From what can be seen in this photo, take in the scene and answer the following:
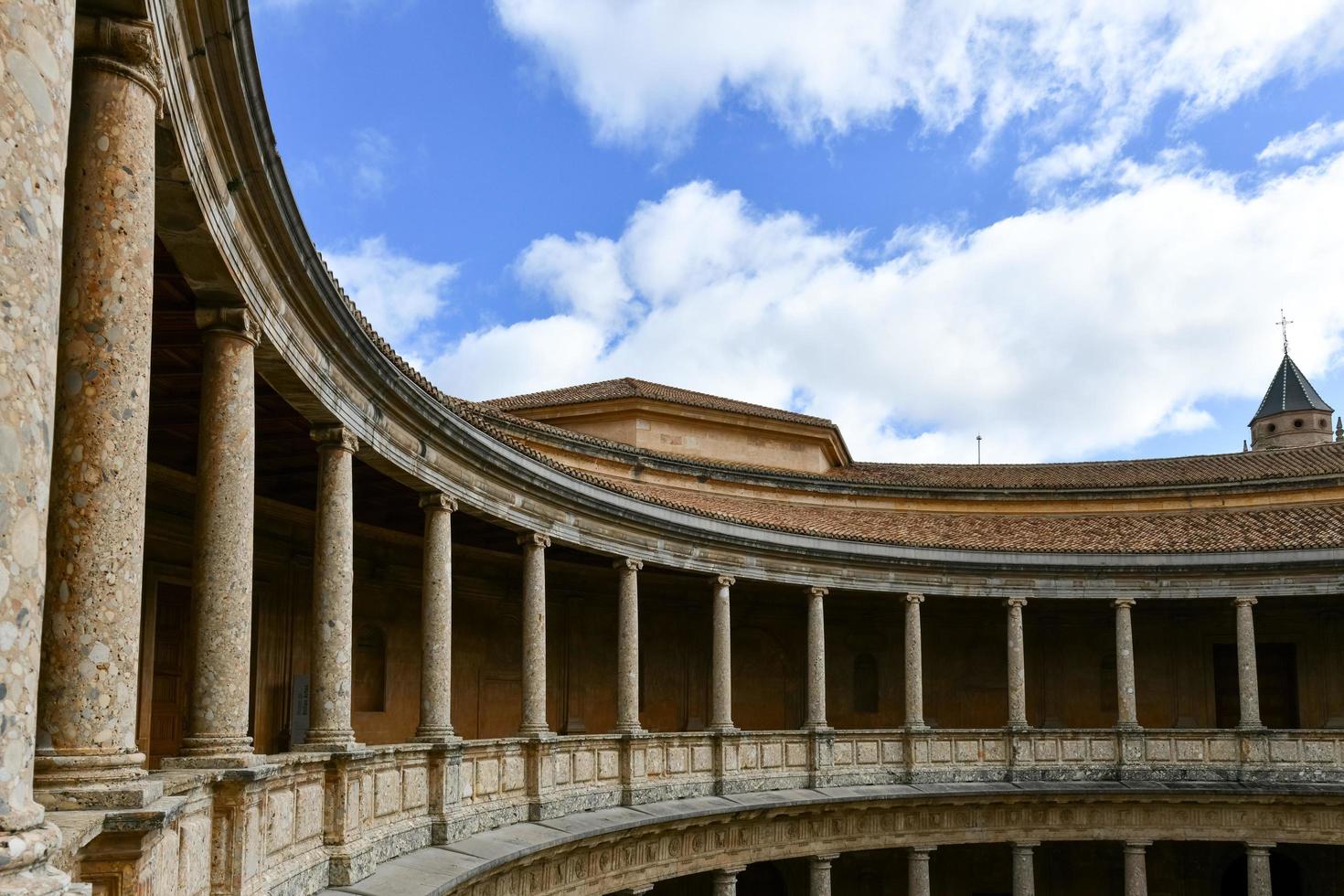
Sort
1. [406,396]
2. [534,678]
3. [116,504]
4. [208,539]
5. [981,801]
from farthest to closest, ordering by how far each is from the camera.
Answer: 1. [981,801]
2. [534,678]
3. [406,396]
4. [208,539]
5. [116,504]

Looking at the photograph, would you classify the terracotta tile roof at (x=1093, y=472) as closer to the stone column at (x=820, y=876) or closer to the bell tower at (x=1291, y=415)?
the stone column at (x=820, y=876)

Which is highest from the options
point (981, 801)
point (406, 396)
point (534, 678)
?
point (406, 396)

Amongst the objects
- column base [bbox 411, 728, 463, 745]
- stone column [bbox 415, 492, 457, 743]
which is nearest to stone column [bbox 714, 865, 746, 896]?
stone column [bbox 415, 492, 457, 743]

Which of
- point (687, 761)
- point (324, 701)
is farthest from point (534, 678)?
point (324, 701)

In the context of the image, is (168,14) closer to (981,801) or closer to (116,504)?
(116,504)

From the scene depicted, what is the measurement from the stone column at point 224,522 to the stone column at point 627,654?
12.3 metres

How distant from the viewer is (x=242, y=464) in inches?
419

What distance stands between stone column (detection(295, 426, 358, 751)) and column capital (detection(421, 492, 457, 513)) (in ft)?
10.1

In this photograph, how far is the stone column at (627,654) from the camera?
22.3 metres

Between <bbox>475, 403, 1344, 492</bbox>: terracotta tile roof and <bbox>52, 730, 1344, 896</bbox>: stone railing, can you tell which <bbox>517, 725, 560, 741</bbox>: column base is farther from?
<bbox>475, 403, 1344, 492</bbox>: terracotta tile roof

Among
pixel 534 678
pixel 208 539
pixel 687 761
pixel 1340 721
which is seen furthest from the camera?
pixel 1340 721

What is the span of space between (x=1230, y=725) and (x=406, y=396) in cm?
2609

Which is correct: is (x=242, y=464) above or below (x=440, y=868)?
above

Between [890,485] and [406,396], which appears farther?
[890,485]
